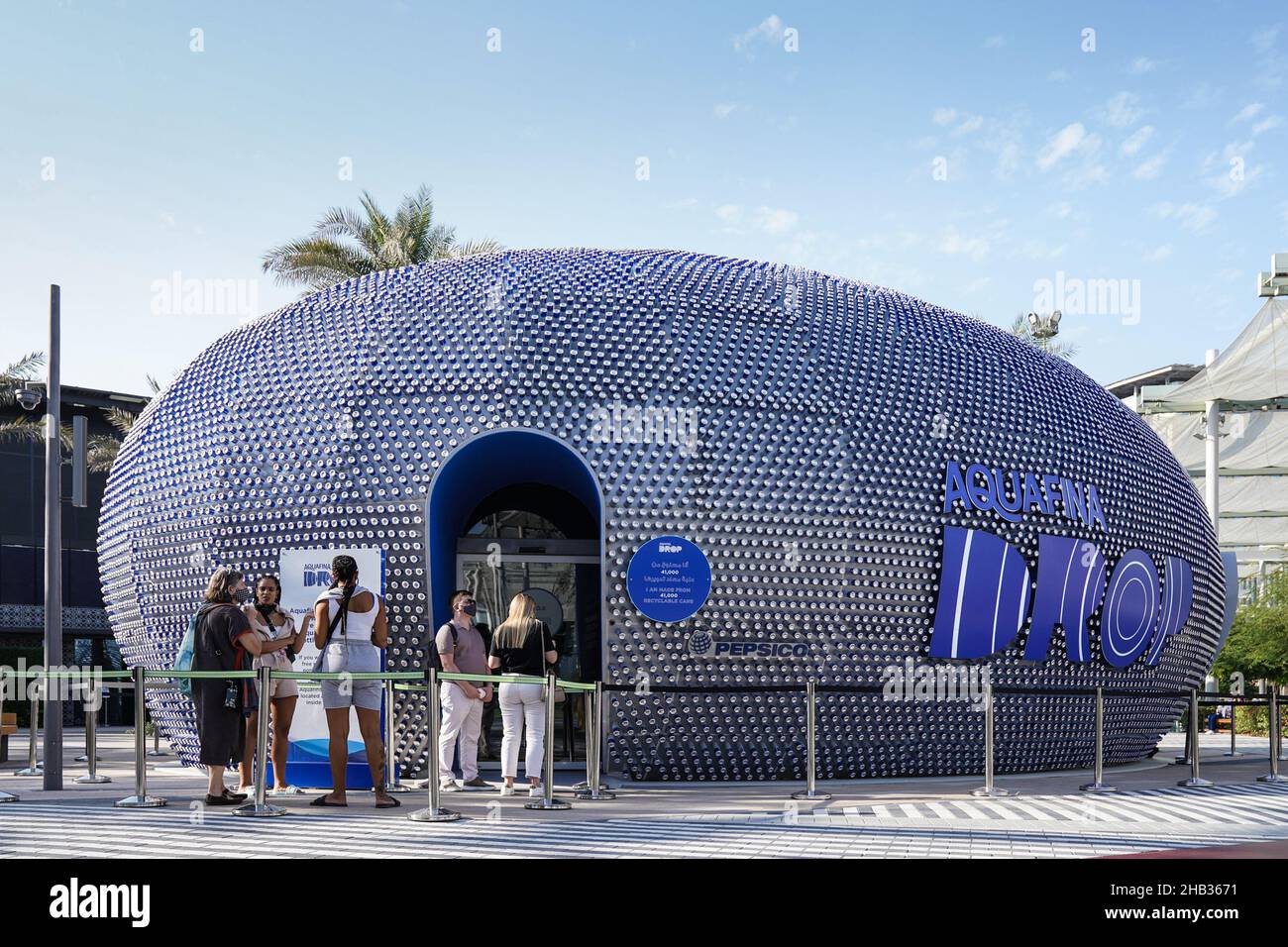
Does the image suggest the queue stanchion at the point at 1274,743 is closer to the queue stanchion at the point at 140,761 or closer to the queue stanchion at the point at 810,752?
the queue stanchion at the point at 810,752

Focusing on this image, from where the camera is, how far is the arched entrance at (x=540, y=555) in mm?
13258

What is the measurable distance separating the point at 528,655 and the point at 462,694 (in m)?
0.77

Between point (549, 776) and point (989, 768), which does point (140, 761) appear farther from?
point (989, 768)

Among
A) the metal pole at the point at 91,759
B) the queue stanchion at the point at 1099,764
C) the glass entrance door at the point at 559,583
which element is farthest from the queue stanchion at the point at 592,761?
the metal pole at the point at 91,759

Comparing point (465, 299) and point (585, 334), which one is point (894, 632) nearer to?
point (585, 334)

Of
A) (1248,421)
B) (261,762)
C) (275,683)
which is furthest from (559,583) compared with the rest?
(1248,421)

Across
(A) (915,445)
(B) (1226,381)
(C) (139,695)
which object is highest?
(B) (1226,381)

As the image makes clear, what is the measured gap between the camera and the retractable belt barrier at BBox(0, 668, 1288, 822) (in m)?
9.09

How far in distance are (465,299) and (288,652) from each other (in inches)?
162

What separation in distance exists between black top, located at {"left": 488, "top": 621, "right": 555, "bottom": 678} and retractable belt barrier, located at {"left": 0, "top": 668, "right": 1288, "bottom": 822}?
22 centimetres

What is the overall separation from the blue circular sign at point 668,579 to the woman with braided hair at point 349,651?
2834 mm

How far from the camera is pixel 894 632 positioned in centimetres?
1237
